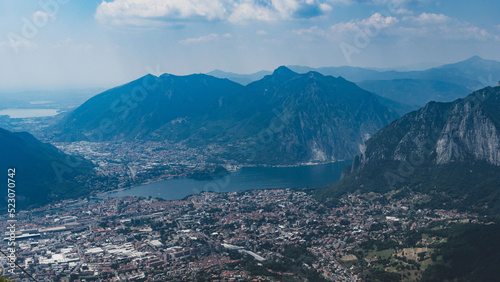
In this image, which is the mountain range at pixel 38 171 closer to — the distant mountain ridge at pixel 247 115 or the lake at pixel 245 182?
the lake at pixel 245 182

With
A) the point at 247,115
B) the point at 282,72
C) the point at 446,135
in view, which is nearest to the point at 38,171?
the point at 446,135

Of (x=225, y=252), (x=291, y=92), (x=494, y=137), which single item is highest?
(x=291, y=92)

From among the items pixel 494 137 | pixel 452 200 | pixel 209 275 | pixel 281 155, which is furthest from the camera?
pixel 281 155

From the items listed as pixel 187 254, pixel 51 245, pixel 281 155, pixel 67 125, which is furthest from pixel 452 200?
pixel 67 125

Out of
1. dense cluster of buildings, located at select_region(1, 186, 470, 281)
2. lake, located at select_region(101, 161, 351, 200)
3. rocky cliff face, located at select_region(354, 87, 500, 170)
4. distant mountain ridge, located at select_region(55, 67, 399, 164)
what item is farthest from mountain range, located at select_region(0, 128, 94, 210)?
rocky cliff face, located at select_region(354, 87, 500, 170)

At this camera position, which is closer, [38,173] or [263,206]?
[263,206]

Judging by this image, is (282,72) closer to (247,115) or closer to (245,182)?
(247,115)

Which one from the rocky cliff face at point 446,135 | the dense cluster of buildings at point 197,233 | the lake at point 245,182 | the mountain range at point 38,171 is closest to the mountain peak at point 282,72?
the lake at point 245,182

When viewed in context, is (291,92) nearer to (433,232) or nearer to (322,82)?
(322,82)
